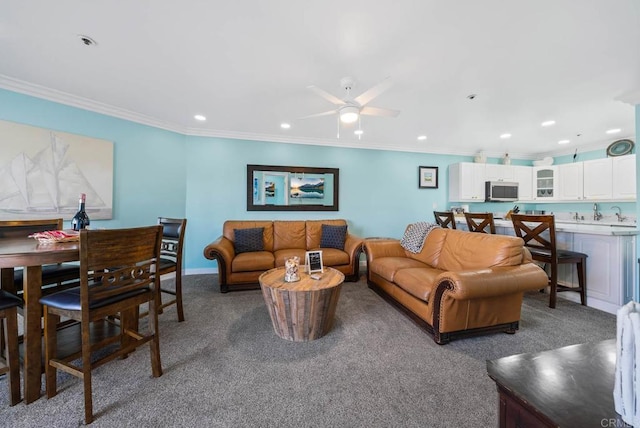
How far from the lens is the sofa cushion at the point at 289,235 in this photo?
4145mm

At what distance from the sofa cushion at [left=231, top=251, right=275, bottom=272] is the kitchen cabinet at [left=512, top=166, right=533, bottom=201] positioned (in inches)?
218

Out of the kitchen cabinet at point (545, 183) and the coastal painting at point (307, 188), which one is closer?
the coastal painting at point (307, 188)

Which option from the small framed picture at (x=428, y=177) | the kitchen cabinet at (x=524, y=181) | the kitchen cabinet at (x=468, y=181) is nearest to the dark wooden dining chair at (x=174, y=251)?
the small framed picture at (x=428, y=177)

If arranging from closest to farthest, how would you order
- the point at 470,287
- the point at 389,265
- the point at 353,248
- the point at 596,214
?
the point at 470,287, the point at 389,265, the point at 353,248, the point at 596,214

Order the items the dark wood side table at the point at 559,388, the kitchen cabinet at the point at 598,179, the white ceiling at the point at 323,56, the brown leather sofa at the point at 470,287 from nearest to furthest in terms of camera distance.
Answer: the dark wood side table at the point at 559,388 → the white ceiling at the point at 323,56 → the brown leather sofa at the point at 470,287 → the kitchen cabinet at the point at 598,179

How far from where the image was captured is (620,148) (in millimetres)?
4492

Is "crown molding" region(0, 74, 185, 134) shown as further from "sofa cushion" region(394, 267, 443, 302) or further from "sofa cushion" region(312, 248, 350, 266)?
"sofa cushion" region(394, 267, 443, 302)

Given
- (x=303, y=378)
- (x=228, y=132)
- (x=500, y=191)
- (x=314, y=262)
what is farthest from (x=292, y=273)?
(x=500, y=191)

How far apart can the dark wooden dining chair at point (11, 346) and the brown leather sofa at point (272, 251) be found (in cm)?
183

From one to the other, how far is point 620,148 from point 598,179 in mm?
606

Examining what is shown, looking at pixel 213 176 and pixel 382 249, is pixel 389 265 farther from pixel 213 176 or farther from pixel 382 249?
pixel 213 176

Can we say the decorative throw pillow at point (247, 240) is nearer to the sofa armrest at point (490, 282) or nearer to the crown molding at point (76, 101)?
the crown molding at point (76, 101)

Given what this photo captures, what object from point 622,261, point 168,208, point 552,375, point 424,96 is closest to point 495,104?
point 424,96

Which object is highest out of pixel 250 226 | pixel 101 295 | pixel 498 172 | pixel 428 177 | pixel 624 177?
pixel 498 172
